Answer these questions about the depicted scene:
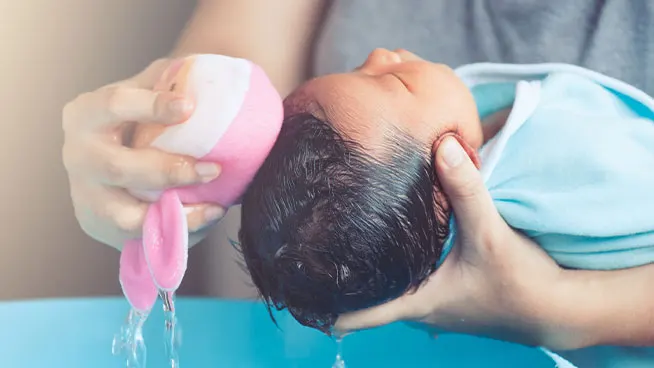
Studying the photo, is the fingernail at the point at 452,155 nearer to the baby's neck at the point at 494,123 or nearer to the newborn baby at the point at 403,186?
the newborn baby at the point at 403,186

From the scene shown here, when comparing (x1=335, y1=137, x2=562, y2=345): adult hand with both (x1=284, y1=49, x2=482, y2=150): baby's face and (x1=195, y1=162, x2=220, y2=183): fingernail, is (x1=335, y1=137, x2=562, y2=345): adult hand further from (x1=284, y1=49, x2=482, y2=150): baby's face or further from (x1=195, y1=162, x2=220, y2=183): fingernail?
(x1=195, y1=162, x2=220, y2=183): fingernail

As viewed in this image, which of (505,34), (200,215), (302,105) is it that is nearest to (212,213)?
(200,215)

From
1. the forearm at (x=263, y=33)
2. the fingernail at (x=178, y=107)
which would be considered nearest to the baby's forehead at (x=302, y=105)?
the fingernail at (x=178, y=107)

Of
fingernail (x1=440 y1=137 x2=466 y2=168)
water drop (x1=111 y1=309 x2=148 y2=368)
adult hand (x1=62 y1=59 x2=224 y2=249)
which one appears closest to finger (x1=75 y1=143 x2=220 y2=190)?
adult hand (x1=62 y1=59 x2=224 y2=249)

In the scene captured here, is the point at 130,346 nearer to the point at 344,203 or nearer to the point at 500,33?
the point at 344,203

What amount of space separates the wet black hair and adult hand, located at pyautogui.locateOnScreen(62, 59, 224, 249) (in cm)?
5

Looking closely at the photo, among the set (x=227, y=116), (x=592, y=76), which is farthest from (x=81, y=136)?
(x=592, y=76)

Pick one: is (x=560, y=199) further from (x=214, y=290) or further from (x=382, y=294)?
(x=214, y=290)

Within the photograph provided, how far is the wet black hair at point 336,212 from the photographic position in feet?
1.75

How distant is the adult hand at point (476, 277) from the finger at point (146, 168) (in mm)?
178

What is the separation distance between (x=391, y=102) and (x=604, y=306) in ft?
0.86

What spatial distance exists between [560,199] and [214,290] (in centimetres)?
59

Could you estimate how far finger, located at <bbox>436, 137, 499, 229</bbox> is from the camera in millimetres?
529

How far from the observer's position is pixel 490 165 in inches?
24.5
